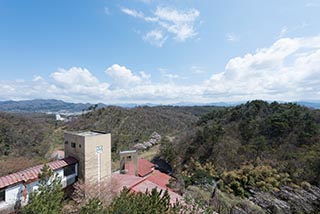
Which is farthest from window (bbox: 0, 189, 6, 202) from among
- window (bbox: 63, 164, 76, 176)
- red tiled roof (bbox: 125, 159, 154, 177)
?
red tiled roof (bbox: 125, 159, 154, 177)

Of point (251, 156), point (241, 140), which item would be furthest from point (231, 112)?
→ point (251, 156)

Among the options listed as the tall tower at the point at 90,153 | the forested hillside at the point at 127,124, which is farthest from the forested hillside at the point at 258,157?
the forested hillside at the point at 127,124

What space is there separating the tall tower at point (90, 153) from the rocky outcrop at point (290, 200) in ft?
43.1

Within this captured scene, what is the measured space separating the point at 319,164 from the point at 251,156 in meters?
5.94

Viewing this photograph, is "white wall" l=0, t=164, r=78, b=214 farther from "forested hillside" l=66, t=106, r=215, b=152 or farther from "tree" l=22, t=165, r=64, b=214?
"forested hillside" l=66, t=106, r=215, b=152

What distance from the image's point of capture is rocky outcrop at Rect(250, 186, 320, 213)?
655 inches

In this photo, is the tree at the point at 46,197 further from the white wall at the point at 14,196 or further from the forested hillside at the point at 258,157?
the forested hillside at the point at 258,157

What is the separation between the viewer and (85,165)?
40.1 feet

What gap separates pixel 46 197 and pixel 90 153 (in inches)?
164

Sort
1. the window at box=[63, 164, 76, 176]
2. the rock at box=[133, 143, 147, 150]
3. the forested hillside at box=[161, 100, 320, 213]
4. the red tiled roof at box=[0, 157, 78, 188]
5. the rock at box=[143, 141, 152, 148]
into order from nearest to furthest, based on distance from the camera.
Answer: the red tiled roof at box=[0, 157, 78, 188] → the window at box=[63, 164, 76, 176] → the forested hillside at box=[161, 100, 320, 213] → the rock at box=[133, 143, 147, 150] → the rock at box=[143, 141, 152, 148]

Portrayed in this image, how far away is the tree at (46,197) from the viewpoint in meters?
7.63

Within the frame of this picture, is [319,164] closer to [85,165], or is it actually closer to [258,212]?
[258,212]

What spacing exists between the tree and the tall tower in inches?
98.7

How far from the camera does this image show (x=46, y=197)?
8242 millimetres
